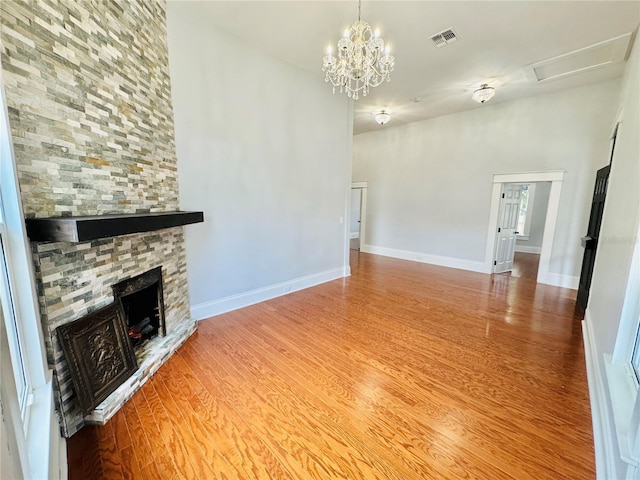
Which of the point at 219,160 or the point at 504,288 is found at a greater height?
the point at 219,160

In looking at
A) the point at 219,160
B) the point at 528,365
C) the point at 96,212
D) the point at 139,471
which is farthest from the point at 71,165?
the point at 528,365

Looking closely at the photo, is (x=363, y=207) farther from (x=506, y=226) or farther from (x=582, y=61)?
(x=582, y=61)

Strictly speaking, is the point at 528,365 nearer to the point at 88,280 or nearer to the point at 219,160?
the point at 88,280

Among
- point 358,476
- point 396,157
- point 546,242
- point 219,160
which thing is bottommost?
point 358,476

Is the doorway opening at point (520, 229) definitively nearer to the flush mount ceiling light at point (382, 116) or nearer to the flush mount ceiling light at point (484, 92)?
the flush mount ceiling light at point (484, 92)

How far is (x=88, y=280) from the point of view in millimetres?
1841

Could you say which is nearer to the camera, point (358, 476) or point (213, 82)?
point (358, 476)

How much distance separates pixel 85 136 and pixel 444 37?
3.80 metres

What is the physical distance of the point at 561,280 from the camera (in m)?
4.76

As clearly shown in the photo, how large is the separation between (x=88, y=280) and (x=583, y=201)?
269 inches

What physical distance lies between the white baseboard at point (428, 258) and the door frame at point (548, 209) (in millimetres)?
267

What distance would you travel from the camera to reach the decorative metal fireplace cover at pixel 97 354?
1690 millimetres

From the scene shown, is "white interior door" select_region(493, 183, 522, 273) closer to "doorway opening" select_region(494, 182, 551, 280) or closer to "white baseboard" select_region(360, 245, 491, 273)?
"doorway opening" select_region(494, 182, 551, 280)

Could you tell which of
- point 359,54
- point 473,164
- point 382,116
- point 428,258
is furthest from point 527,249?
point 359,54
